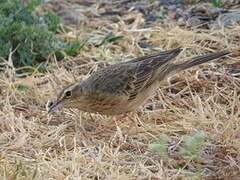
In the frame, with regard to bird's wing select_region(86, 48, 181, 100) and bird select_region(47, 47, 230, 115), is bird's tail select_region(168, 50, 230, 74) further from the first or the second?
bird's wing select_region(86, 48, 181, 100)

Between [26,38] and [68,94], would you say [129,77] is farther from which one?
[26,38]

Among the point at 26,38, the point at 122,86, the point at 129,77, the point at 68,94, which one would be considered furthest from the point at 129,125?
the point at 26,38

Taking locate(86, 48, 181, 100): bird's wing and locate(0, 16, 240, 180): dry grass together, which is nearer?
locate(0, 16, 240, 180): dry grass

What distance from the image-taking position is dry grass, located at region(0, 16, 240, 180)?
6.03 m

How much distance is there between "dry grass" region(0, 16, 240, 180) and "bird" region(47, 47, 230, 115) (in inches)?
8.1

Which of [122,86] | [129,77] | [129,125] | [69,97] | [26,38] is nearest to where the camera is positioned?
[69,97]

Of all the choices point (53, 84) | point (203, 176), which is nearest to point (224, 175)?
point (203, 176)

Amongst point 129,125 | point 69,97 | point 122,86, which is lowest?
point 129,125

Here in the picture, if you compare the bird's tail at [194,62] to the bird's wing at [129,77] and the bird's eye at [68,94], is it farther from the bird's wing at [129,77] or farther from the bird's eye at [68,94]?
the bird's eye at [68,94]

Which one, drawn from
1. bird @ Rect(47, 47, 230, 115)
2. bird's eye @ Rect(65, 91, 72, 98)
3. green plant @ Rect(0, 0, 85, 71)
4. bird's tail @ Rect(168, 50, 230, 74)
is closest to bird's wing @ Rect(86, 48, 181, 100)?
bird @ Rect(47, 47, 230, 115)

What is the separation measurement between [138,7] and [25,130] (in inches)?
192

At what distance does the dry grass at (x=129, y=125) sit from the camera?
603cm

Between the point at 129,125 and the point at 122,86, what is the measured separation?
49 centimetres

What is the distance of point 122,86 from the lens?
25.0ft
